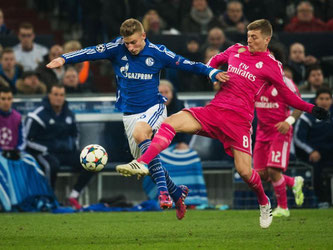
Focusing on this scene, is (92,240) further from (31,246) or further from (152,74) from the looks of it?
(152,74)

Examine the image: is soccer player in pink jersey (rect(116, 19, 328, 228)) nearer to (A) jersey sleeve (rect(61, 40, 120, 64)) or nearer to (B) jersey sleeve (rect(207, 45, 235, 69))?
(B) jersey sleeve (rect(207, 45, 235, 69))

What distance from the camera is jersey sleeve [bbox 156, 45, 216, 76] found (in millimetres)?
9930

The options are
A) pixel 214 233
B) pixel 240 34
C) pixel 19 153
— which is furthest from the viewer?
pixel 240 34

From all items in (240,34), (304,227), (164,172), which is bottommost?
(304,227)

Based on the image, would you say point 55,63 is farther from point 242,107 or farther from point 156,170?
point 242,107

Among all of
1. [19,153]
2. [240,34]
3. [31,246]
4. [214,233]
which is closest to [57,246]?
[31,246]

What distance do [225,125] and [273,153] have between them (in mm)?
2880

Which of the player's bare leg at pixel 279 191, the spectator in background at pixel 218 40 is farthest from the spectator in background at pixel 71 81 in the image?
the player's bare leg at pixel 279 191

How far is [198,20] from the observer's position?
1839cm

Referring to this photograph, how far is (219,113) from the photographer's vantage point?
9891 mm

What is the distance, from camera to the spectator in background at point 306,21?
18.1 metres

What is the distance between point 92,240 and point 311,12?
10.5m

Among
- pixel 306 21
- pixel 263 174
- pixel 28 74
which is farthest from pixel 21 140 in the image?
pixel 306 21

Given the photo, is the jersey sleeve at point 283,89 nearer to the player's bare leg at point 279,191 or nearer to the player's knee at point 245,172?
the player's knee at point 245,172
